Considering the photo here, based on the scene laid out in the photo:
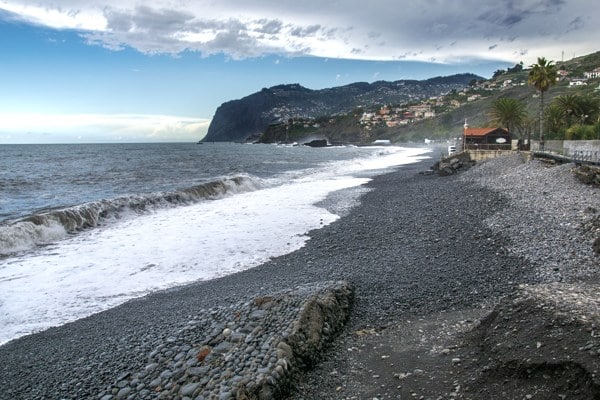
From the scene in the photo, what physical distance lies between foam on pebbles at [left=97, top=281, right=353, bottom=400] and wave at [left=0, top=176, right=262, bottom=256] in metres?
13.3

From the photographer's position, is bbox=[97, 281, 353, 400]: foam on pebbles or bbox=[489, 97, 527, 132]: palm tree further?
bbox=[489, 97, 527, 132]: palm tree

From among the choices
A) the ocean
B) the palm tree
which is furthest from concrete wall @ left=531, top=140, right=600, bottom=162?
the palm tree

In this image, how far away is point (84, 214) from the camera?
916 inches

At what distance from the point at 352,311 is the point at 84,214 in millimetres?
19205

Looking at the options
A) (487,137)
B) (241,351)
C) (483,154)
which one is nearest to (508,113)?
(487,137)

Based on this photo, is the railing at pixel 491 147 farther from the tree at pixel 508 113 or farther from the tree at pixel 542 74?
the tree at pixel 508 113

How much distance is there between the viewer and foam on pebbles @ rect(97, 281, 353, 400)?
5.96 meters

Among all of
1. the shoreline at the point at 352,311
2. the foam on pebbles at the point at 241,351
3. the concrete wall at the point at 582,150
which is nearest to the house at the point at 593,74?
the concrete wall at the point at 582,150

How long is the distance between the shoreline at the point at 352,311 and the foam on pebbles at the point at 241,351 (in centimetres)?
21

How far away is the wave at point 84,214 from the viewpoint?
18.2 m

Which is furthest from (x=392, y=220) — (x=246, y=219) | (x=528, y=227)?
(x=246, y=219)

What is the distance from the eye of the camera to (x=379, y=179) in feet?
134

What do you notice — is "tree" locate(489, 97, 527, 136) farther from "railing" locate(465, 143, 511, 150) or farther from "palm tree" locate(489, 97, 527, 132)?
"railing" locate(465, 143, 511, 150)

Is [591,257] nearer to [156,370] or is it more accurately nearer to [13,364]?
[156,370]
